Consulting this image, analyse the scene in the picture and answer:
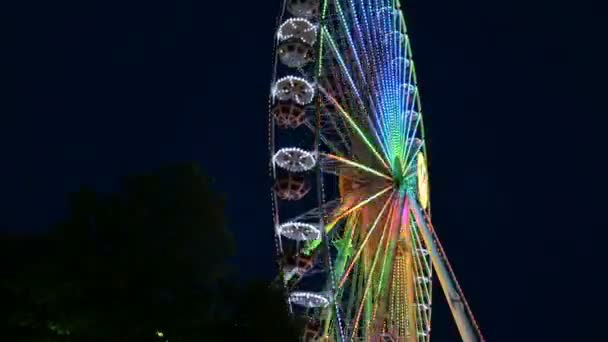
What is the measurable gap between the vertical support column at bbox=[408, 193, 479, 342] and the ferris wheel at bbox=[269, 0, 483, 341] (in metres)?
0.03

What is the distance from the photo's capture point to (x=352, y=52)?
23.9m

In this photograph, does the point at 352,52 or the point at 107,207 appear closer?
the point at 107,207

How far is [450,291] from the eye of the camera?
2112 centimetres

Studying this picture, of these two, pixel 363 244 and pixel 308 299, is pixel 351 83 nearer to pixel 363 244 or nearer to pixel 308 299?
pixel 363 244

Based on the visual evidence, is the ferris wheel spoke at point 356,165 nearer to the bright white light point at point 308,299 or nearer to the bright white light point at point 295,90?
the bright white light point at point 295,90

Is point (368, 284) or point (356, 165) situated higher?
point (356, 165)

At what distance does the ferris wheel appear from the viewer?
21812mm

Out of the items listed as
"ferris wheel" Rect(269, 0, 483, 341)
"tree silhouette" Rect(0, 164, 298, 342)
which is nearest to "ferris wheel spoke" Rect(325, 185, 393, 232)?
"ferris wheel" Rect(269, 0, 483, 341)

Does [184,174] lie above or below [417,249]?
above

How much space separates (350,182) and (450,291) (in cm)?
457

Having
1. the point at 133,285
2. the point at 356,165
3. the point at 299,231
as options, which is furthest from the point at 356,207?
the point at 133,285

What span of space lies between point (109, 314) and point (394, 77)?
15.3 metres

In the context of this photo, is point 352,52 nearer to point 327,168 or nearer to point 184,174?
point 327,168

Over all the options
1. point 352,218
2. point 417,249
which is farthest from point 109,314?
point 417,249
